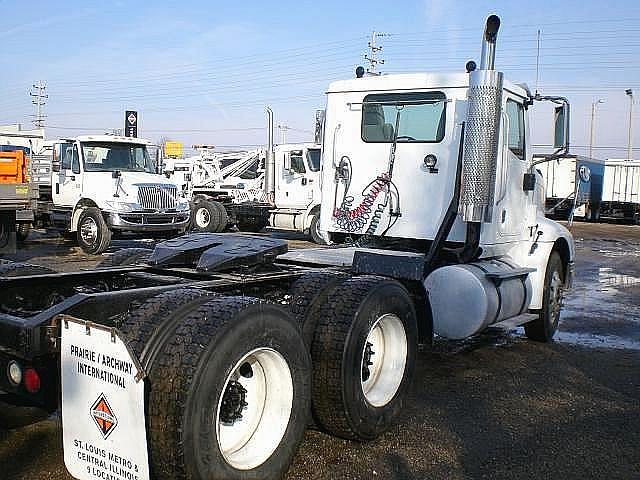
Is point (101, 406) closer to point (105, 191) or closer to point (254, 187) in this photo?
point (105, 191)

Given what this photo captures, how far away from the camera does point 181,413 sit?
2.97 m

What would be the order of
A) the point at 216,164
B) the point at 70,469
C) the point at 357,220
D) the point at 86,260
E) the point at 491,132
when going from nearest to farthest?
the point at 70,469, the point at 491,132, the point at 357,220, the point at 86,260, the point at 216,164

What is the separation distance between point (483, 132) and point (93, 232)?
11.8 metres

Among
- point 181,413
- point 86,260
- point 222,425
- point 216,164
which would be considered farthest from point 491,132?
point 216,164

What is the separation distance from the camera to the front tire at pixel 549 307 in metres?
7.46

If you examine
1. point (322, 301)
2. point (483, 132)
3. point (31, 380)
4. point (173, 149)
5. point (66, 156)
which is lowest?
point (31, 380)

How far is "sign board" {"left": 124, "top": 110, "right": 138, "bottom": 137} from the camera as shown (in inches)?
1053

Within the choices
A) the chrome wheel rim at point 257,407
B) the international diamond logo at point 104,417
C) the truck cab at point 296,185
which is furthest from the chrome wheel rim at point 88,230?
the international diamond logo at point 104,417

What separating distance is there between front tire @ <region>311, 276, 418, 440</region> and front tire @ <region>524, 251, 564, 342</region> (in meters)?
3.08

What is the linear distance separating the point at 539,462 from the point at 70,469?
272cm

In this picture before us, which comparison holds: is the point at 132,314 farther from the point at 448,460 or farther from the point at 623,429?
the point at 623,429

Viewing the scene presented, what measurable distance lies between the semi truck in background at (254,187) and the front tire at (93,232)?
3.01 meters

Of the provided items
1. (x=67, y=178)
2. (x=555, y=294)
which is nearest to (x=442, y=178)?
(x=555, y=294)

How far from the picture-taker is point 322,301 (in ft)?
14.6
